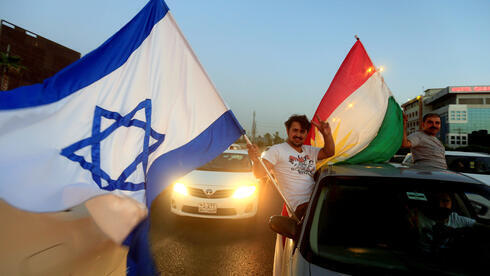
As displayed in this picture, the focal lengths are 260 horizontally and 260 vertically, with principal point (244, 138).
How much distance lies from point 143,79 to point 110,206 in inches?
43.8

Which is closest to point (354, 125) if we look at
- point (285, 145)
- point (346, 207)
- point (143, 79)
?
point (285, 145)

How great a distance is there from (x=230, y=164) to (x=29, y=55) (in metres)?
49.9

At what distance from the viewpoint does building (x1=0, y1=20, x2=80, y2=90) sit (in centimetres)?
3725

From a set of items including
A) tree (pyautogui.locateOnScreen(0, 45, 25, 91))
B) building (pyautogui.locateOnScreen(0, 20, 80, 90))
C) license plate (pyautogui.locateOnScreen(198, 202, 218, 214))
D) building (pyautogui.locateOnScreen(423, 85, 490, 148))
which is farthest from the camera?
building (pyautogui.locateOnScreen(423, 85, 490, 148))

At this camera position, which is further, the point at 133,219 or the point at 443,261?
the point at 133,219

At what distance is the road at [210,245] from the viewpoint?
11.3 feet

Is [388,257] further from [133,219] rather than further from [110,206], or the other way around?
[110,206]

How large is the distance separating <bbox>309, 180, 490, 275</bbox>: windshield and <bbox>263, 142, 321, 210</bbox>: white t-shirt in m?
0.55

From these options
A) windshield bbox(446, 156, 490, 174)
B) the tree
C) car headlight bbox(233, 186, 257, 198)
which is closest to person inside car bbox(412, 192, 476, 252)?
car headlight bbox(233, 186, 257, 198)

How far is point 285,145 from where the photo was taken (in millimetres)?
2893

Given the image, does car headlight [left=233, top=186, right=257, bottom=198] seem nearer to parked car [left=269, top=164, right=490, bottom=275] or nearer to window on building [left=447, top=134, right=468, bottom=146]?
parked car [left=269, top=164, right=490, bottom=275]

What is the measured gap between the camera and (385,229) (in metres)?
1.92

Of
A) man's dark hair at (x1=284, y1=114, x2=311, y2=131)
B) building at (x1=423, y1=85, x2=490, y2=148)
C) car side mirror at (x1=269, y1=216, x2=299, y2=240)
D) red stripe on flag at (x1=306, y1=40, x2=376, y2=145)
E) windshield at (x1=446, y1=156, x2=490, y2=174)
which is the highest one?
building at (x1=423, y1=85, x2=490, y2=148)

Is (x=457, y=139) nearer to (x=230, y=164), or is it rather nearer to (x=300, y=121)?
(x=230, y=164)
